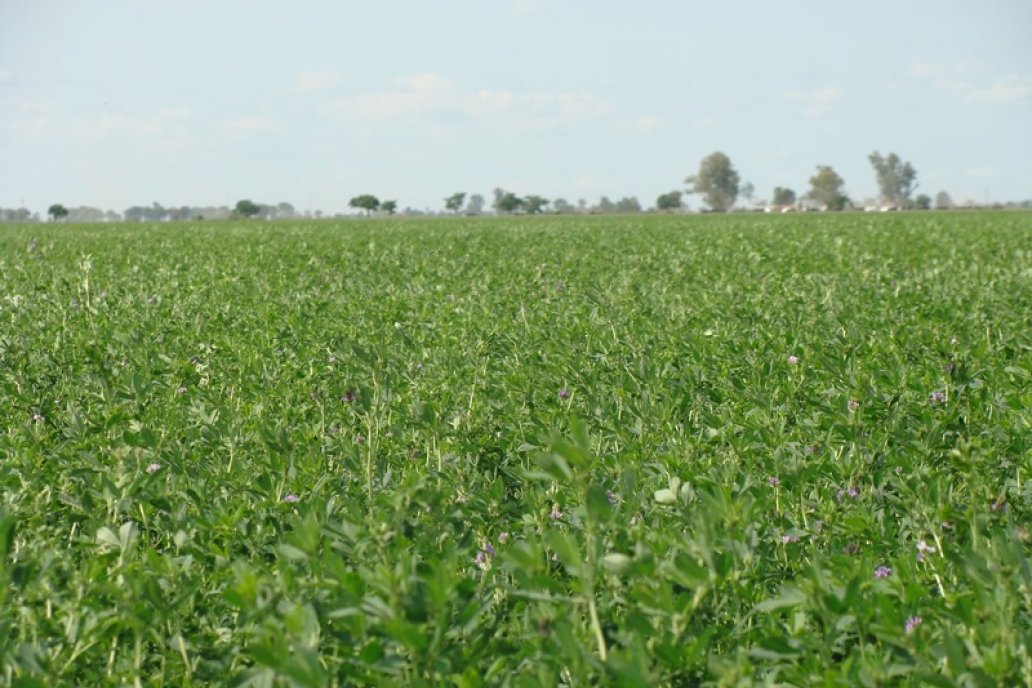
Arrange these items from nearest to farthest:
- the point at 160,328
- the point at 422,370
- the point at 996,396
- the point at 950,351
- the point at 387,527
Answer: the point at 387,527 → the point at 996,396 → the point at 950,351 → the point at 422,370 → the point at 160,328

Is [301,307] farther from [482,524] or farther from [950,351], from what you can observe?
[482,524]

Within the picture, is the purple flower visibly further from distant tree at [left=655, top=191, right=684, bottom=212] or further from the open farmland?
distant tree at [left=655, top=191, right=684, bottom=212]

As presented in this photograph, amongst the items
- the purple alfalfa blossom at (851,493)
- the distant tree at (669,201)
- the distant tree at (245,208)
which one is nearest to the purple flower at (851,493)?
the purple alfalfa blossom at (851,493)

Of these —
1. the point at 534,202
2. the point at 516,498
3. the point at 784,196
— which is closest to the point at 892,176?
the point at 784,196

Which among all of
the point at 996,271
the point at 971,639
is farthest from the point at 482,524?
the point at 996,271

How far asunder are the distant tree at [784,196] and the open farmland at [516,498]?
16151 centimetres

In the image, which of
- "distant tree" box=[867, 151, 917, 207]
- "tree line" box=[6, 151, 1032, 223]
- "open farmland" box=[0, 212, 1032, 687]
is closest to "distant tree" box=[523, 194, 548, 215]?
"tree line" box=[6, 151, 1032, 223]

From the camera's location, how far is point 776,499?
2.85 metres

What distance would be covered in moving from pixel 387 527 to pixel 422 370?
132 inches

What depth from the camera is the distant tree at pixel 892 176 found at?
172 m

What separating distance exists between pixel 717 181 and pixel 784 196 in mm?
12009

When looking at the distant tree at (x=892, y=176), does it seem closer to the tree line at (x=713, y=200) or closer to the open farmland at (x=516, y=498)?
the tree line at (x=713, y=200)

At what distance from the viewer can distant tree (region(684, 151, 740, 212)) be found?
15988cm

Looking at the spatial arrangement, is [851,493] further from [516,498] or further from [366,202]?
[366,202]
